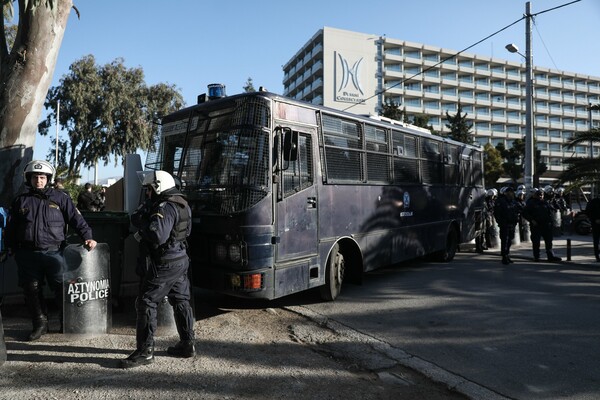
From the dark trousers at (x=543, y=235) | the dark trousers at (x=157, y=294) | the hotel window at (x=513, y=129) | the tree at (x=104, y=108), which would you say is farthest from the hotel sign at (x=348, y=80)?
the dark trousers at (x=157, y=294)

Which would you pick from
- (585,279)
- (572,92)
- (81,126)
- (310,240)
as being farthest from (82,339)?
(572,92)

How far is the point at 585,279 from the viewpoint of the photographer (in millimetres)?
8430

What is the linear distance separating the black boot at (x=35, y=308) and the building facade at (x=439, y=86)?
60.5m

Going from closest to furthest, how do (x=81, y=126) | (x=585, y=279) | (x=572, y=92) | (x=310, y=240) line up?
(x=310, y=240), (x=585, y=279), (x=81, y=126), (x=572, y=92)

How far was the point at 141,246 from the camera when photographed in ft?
13.3

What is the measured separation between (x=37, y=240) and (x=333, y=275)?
381 centimetres

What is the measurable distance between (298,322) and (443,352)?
1.90 metres

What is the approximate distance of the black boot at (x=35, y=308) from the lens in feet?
15.4

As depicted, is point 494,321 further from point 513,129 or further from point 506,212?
point 513,129

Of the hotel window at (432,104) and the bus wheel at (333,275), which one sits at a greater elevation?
the hotel window at (432,104)

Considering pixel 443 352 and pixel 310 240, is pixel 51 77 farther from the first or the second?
pixel 443 352

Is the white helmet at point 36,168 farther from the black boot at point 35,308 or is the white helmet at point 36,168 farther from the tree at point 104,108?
the tree at point 104,108

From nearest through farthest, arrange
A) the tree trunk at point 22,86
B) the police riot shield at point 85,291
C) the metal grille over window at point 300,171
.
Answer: the police riot shield at point 85,291 < the metal grille over window at point 300,171 < the tree trunk at point 22,86

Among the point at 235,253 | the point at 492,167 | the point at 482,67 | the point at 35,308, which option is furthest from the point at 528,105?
the point at 482,67
